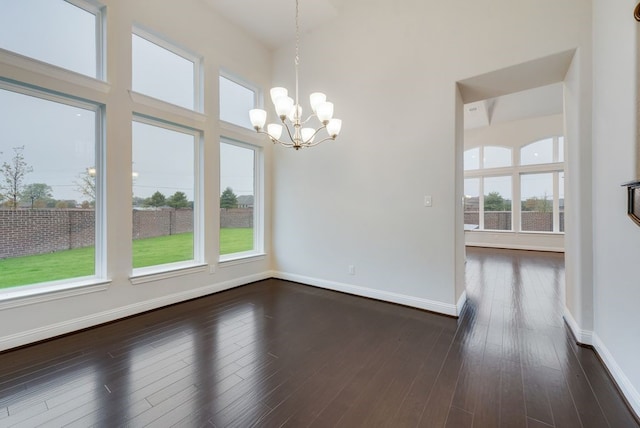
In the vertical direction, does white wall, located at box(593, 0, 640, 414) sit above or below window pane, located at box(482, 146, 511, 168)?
below

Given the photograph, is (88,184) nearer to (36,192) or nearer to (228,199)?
(36,192)

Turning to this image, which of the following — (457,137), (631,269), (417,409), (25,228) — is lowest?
(417,409)

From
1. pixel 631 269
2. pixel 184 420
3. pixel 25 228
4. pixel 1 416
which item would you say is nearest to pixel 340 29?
pixel 631 269

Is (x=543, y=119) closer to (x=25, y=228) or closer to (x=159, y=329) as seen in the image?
(x=159, y=329)

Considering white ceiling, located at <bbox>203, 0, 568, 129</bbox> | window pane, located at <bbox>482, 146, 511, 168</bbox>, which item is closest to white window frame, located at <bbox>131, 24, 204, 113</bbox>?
white ceiling, located at <bbox>203, 0, 568, 129</bbox>

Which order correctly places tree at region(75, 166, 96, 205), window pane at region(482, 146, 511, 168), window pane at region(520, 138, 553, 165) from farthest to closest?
window pane at region(482, 146, 511, 168), window pane at region(520, 138, 553, 165), tree at region(75, 166, 96, 205)

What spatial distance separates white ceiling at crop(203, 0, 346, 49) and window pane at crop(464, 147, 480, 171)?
6.99m

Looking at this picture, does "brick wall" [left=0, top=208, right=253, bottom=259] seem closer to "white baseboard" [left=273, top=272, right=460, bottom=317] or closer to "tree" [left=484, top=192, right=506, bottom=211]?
"white baseboard" [left=273, top=272, right=460, bottom=317]

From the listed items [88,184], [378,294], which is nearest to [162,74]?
[88,184]

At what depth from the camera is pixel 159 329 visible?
2.72m

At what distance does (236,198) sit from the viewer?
14.3 ft

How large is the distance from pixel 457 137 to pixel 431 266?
158 cm

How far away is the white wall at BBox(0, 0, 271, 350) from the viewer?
2438 millimetres

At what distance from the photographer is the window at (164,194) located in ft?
10.7
